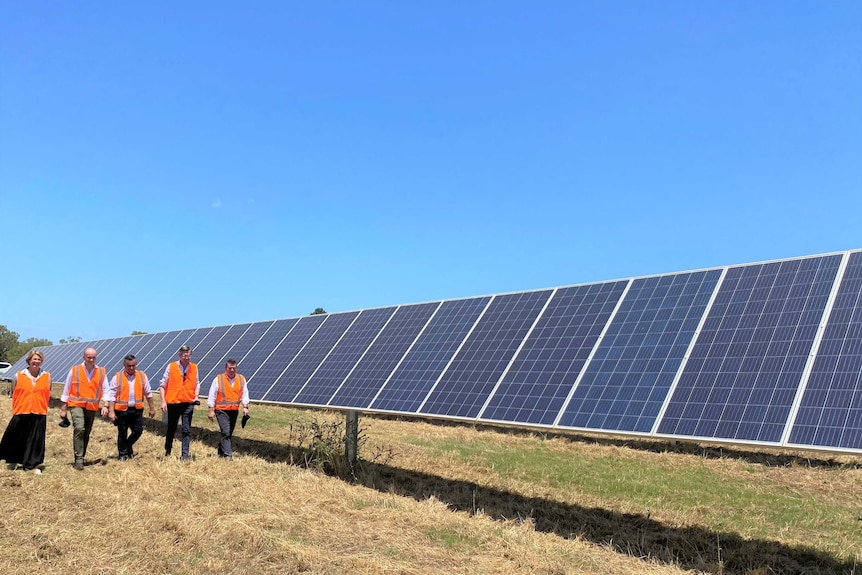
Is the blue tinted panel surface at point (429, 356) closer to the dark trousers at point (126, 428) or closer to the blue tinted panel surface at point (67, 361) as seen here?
the dark trousers at point (126, 428)

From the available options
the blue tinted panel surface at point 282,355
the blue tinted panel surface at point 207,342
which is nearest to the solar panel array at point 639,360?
the blue tinted panel surface at point 282,355

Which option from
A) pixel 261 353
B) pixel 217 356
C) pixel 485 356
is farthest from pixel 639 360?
pixel 217 356

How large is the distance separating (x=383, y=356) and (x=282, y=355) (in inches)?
198

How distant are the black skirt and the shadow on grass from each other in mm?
4728

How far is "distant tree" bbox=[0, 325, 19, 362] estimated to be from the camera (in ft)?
238

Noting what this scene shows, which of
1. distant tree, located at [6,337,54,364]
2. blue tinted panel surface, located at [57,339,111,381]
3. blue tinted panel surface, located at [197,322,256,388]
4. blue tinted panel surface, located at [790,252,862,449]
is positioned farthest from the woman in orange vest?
distant tree, located at [6,337,54,364]

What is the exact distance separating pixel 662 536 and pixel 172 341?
74.6 feet

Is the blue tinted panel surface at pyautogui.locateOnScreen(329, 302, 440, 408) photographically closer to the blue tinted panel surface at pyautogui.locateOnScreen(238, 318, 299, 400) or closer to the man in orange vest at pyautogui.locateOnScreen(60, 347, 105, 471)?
the blue tinted panel surface at pyautogui.locateOnScreen(238, 318, 299, 400)

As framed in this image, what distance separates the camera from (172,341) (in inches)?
1053

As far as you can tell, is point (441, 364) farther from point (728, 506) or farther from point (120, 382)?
point (120, 382)

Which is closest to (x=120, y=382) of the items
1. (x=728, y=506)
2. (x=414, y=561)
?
(x=414, y=561)

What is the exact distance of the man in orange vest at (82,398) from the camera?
466 inches

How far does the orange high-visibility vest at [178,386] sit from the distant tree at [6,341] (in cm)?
7232

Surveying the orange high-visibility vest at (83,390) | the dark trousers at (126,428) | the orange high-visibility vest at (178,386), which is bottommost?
the dark trousers at (126,428)
